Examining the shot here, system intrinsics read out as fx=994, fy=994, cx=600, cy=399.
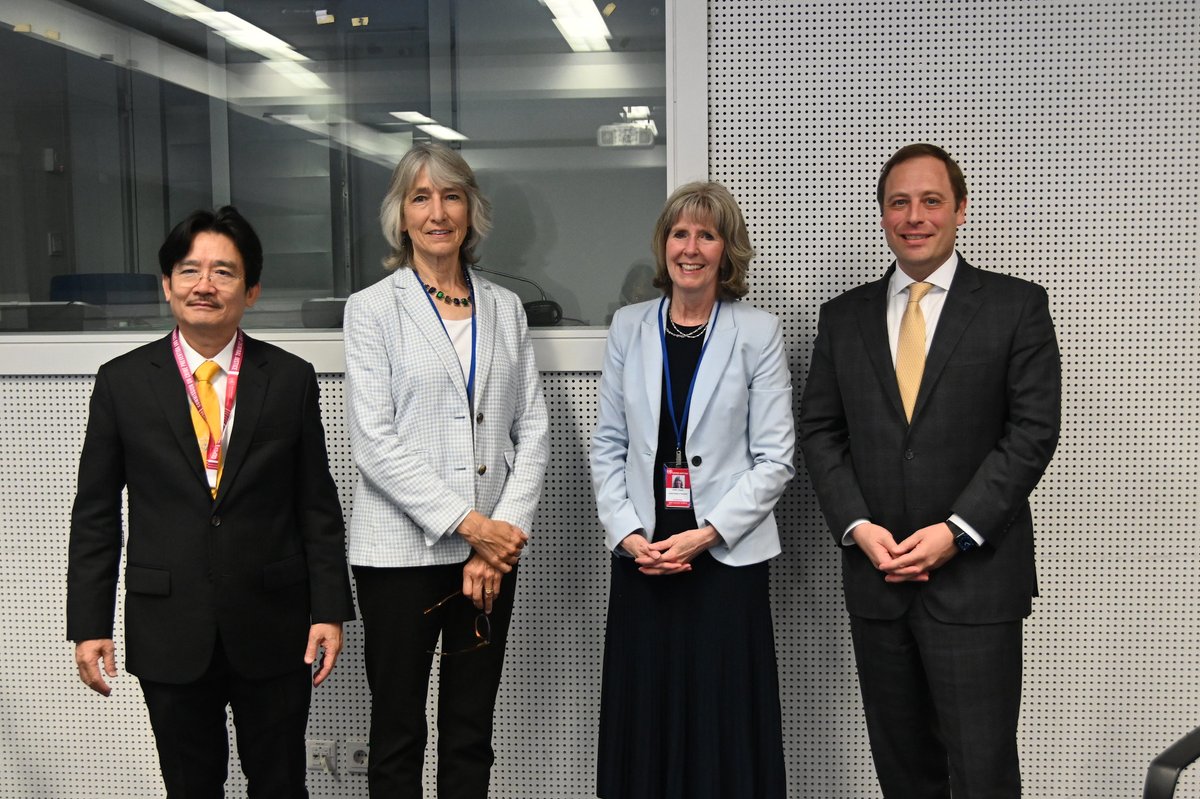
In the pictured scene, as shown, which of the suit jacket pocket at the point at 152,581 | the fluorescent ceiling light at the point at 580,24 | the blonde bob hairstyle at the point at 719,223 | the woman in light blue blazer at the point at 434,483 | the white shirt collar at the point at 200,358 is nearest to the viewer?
the suit jacket pocket at the point at 152,581

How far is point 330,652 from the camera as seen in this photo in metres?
2.46

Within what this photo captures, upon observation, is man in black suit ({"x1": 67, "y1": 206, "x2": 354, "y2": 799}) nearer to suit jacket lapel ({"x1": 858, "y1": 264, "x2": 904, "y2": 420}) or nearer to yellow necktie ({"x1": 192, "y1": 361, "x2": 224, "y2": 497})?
yellow necktie ({"x1": 192, "y1": 361, "x2": 224, "y2": 497})

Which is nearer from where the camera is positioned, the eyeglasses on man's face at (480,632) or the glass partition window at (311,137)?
the eyeglasses on man's face at (480,632)

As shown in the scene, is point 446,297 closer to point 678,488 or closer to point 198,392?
point 198,392

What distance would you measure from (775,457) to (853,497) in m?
0.24

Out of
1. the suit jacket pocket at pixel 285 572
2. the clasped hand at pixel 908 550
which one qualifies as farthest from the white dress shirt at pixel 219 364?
Answer: the clasped hand at pixel 908 550

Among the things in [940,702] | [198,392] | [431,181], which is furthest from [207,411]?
[940,702]

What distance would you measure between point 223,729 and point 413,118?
2021 millimetres

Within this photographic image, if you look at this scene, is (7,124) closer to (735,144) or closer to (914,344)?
(735,144)

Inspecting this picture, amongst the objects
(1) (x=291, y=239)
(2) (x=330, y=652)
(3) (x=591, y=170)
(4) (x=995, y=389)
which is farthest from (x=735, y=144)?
(2) (x=330, y=652)

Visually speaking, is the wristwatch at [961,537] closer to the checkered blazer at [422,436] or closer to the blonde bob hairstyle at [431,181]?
the checkered blazer at [422,436]

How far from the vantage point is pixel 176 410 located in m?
2.31

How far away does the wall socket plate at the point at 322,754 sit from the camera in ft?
11.0

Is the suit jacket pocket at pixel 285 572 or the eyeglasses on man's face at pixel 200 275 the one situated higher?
the eyeglasses on man's face at pixel 200 275
